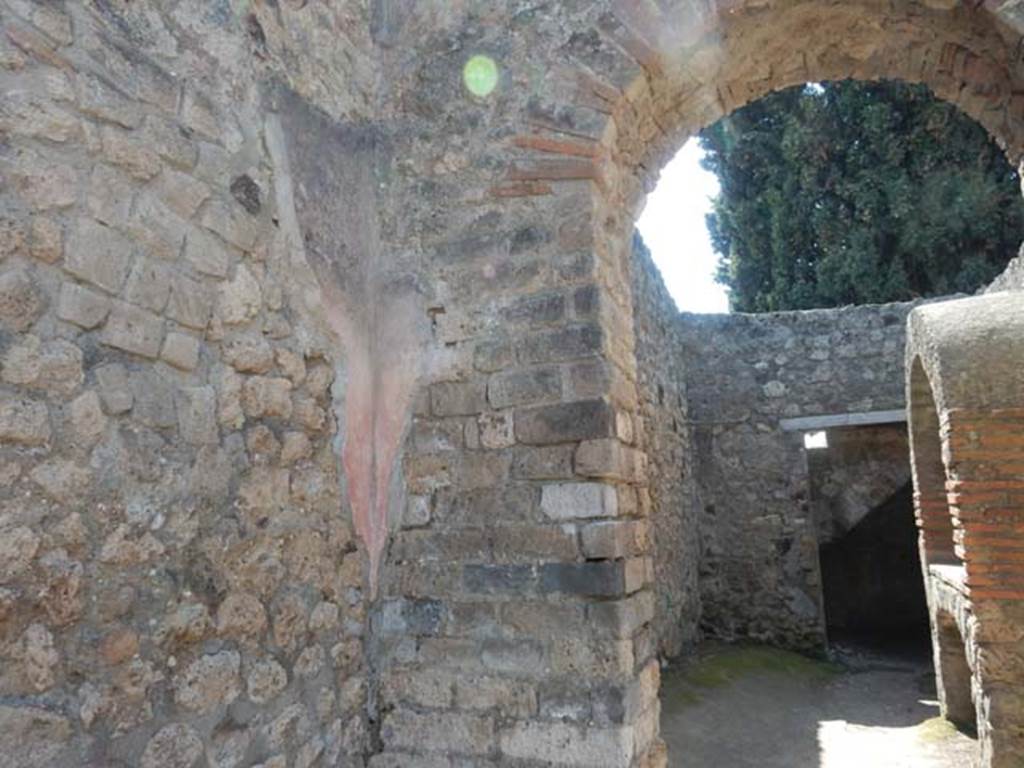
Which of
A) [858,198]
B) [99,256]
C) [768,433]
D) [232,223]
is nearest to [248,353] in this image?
[232,223]

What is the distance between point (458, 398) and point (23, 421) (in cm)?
140

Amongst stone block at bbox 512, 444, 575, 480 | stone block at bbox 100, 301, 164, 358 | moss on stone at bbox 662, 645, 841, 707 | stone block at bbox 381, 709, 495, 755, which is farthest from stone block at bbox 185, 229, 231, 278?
moss on stone at bbox 662, 645, 841, 707

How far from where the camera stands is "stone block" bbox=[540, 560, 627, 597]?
236cm

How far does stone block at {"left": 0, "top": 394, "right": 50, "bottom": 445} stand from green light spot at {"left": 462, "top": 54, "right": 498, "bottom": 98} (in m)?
1.90

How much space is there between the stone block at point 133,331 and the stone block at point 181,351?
0.03 meters

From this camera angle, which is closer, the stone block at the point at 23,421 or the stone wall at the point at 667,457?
the stone block at the point at 23,421

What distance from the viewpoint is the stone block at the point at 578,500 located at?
2.41 meters

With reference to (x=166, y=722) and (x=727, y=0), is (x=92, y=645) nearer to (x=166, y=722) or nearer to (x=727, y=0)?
(x=166, y=722)

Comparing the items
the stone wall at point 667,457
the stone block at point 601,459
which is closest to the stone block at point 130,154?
the stone block at point 601,459

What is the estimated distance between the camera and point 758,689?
6.86m

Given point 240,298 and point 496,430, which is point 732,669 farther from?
point 240,298

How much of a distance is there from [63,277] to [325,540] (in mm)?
1123

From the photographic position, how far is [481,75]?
2871 millimetres

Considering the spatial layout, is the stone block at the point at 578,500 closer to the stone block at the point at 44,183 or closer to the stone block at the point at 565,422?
the stone block at the point at 565,422
